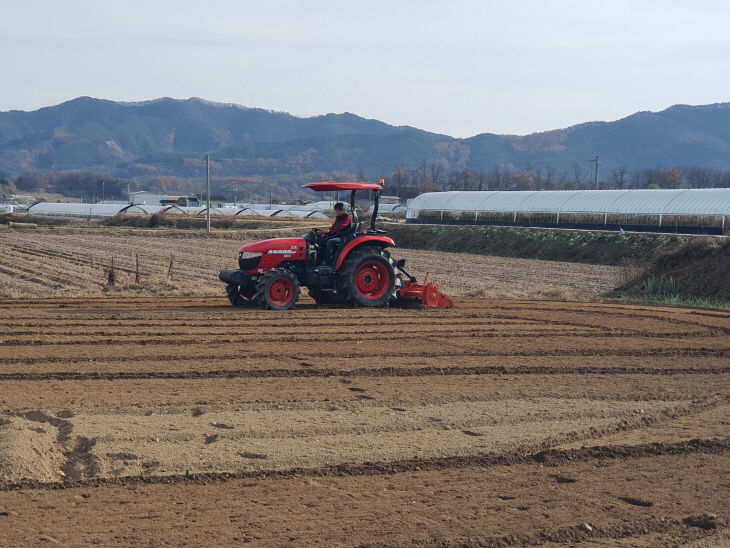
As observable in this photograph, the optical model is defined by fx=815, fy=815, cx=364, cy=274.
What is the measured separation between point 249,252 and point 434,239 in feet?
99.5

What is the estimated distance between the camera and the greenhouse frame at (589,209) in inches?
1435

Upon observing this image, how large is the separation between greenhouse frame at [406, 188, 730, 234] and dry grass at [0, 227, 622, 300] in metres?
8.36

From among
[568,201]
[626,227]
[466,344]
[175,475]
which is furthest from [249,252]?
[568,201]

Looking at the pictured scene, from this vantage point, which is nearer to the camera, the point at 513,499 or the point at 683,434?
the point at 513,499

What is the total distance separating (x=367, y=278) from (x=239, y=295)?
2291 mm

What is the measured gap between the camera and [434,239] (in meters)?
43.3

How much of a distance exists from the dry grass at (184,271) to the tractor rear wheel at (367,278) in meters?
4.33

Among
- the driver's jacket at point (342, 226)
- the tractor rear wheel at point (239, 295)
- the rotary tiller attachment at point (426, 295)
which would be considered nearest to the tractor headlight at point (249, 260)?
the tractor rear wheel at point (239, 295)

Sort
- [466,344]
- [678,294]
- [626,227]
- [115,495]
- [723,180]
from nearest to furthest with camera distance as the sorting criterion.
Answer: [115,495]
[466,344]
[678,294]
[626,227]
[723,180]

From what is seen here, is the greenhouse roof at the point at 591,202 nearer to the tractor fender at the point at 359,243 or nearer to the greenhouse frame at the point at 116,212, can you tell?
the greenhouse frame at the point at 116,212

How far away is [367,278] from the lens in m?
14.3

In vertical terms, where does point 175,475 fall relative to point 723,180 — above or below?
below

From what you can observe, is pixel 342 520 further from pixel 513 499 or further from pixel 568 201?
pixel 568 201

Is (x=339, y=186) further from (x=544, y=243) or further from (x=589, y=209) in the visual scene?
(x=589, y=209)
